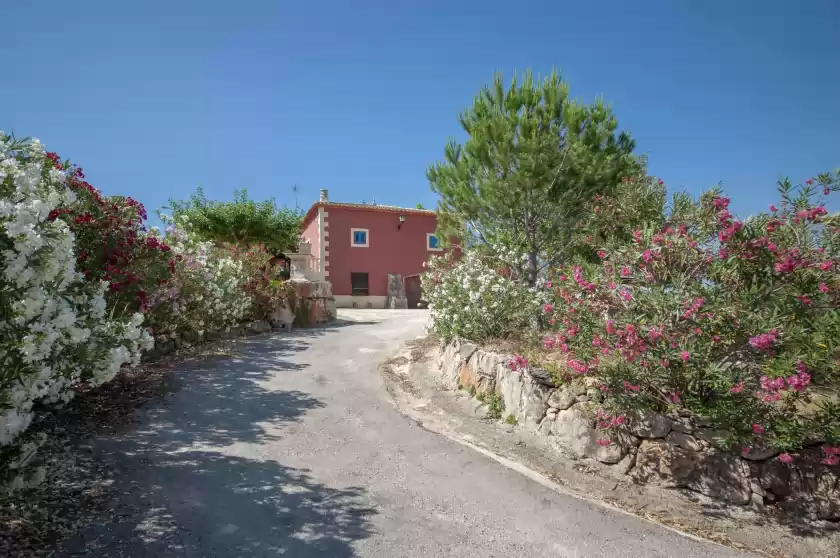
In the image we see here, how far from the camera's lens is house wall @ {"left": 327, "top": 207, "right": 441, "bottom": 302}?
1067 inches

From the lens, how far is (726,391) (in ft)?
18.2

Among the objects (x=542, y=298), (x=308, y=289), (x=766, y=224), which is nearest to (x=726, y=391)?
(x=766, y=224)

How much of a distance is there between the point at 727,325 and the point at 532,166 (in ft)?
15.2

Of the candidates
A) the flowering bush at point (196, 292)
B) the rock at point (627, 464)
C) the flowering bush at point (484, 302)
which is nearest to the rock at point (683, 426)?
the rock at point (627, 464)

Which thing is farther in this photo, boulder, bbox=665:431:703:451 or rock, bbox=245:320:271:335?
rock, bbox=245:320:271:335

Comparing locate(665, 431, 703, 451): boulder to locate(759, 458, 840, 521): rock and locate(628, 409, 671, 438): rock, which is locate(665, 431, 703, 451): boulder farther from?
locate(759, 458, 840, 521): rock

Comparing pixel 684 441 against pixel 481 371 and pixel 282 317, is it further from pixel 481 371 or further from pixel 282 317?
pixel 282 317

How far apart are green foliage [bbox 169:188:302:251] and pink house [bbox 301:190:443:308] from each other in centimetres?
182

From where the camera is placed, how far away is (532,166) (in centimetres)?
924

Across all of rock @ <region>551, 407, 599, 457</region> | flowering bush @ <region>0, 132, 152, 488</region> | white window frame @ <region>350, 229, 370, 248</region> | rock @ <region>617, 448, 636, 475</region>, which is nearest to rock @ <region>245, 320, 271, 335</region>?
rock @ <region>551, 407, 599, 457</region>

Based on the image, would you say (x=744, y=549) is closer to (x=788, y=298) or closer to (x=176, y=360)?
(x=788, y=298)

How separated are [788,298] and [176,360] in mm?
10834

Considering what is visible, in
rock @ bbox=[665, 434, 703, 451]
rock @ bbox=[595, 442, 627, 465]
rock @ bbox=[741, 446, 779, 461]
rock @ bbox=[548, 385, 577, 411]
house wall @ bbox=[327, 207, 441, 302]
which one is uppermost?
house wall @ bbox=[327, 207, 441, 302]

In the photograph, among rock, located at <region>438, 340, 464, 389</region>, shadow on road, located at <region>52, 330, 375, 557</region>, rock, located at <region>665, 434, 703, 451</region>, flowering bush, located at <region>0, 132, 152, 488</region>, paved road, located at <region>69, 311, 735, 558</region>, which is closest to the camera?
flowering bush, located at <region>0, 132, 152, 488</region>
